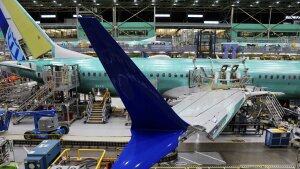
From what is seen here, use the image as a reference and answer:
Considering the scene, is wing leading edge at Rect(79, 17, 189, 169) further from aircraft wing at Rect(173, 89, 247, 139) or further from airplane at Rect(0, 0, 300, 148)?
airplane at Rect(0, 0, 300, 148)

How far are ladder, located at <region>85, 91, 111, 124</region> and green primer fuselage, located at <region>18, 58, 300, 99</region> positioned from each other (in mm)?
1193

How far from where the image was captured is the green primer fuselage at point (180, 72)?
64.0 ft

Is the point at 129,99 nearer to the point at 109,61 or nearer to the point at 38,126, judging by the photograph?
the point at 109,61

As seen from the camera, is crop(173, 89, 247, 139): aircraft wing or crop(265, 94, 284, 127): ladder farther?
crop(265, 94, 284, 127): ladder

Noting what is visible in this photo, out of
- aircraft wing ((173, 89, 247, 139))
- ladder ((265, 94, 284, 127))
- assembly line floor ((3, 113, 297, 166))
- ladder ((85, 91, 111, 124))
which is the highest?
aircraft wing ((173, 89, 247, 139))

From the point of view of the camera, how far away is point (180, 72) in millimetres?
19844

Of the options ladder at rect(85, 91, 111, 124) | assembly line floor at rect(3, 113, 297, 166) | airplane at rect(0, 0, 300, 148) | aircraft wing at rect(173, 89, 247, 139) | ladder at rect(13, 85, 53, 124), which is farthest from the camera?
ladder at rect(13, 85, 53, 124)

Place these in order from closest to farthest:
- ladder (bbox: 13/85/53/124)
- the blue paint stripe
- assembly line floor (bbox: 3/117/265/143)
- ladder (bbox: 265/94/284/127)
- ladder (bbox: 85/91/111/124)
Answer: ladder (bbox: 265/94/284/127), assembly line floor (bbox: 3/117/265/143), ladder (bbox: 85/91/111/124), ladder (bbox: 13/85/53/124), the blue paint stripe

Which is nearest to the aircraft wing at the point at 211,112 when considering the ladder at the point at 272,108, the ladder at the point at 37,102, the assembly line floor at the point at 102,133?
the ladder at the point at 272,108

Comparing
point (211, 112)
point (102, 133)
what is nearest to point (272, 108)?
point (211, 112)

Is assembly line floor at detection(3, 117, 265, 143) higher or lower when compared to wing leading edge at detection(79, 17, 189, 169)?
lower

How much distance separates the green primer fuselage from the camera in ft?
64.0

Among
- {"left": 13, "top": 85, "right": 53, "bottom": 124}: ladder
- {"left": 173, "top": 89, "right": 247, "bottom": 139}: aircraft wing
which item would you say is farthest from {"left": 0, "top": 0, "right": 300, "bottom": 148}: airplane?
{"left": 173, "top": 89, "right": 247, "bottom": 139}: aircraft wing

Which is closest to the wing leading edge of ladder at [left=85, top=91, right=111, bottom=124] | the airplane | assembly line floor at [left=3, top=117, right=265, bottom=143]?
assembly line floor at [left=3, top=117, right=265, bottom=143]
